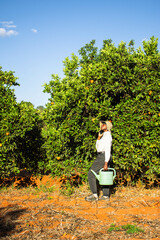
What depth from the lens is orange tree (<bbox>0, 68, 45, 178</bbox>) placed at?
5.89 meters

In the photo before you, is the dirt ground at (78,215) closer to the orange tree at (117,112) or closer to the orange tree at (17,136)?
the orange tree at (117,112)

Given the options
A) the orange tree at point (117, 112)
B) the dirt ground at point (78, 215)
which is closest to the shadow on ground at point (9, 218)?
the dirt ground at point (78, 215)

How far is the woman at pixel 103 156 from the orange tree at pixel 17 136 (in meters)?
2.02

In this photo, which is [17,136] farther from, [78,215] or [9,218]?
[78,215]

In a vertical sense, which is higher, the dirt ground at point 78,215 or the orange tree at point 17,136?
the orange tree at point 17,136

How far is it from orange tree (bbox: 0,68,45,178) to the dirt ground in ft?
3.01

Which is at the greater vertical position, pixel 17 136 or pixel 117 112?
pixel 117 112

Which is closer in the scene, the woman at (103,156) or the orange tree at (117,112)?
the woman at (103,156)

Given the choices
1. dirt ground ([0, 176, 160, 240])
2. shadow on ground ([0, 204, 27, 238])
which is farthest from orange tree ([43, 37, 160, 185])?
shadow on ground ([0, 204, 27, 238])

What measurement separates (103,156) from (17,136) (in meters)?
2.59

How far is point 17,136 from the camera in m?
6.34

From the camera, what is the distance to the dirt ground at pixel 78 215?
132 inches

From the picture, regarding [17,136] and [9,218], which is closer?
[9,218]

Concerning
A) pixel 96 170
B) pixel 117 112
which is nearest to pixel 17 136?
pixel 96 170
